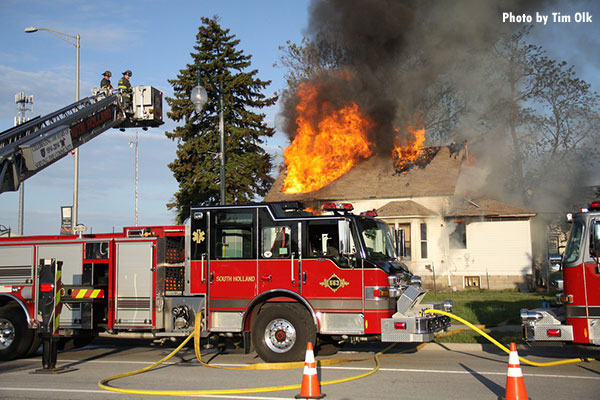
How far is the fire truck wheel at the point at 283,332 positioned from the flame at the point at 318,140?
43.3 feet

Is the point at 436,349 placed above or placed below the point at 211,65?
below

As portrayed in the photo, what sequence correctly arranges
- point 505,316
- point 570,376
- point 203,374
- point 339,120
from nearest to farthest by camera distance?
point 570,376 < point 203,374 < point 505,316 < point 339,120

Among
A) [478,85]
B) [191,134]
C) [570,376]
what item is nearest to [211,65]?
[191,134]

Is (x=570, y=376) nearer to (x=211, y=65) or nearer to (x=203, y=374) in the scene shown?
(x=203, y=374)

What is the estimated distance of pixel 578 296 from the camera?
8977 millimetres

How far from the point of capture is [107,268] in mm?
11539

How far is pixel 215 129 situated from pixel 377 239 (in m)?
21.1

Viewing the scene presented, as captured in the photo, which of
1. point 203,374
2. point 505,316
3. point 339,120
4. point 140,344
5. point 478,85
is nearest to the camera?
point 203,374

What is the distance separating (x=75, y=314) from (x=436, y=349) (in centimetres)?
704

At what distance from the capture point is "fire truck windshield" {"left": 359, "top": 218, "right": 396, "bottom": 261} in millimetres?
10258

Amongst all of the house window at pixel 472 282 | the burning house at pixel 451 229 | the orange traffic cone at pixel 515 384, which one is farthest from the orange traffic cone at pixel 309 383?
the house window at pixel 472 282

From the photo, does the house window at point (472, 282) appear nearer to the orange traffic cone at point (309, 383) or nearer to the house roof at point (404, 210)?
the house roof at point (404, 210)

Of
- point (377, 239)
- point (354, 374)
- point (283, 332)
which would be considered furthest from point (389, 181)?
point (354, 374)

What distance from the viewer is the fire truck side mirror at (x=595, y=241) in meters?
8.83
